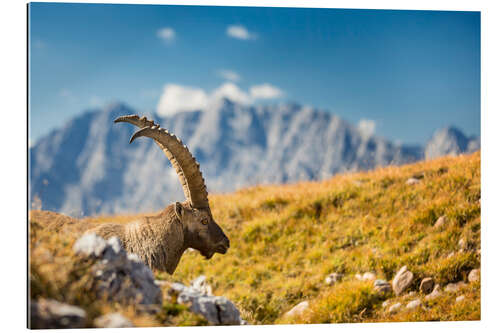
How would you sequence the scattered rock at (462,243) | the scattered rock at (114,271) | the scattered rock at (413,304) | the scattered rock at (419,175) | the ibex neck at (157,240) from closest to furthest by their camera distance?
the scattered rock at (114,271), the ibex neck at (157,240), the scattered rock at (413,304), the scattered rock at (462,243), the scattered rock at (419,175)

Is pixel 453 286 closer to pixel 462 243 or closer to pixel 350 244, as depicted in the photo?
pixel 462 243

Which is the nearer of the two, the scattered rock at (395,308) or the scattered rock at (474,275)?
the scattered rock at (395,308)

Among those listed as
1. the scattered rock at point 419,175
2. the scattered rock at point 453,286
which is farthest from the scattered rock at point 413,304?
the scattered rock at point 419,175

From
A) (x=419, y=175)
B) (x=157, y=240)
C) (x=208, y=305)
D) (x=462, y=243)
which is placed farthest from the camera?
(x=419, y=175)

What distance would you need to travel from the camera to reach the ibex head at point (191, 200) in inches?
242

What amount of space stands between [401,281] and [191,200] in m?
3.73

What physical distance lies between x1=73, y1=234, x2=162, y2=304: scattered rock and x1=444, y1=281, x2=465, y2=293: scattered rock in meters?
4.92

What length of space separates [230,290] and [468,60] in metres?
5.99

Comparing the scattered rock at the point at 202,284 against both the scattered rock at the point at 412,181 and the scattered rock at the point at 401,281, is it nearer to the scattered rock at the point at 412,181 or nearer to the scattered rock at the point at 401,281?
the scattered rock at the point at 401,281

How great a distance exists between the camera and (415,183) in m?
10.0

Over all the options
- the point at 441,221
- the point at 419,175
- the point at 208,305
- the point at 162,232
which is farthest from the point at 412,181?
the point at 208,305

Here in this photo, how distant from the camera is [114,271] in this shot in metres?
5.04

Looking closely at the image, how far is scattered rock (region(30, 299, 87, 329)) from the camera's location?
452 cm
